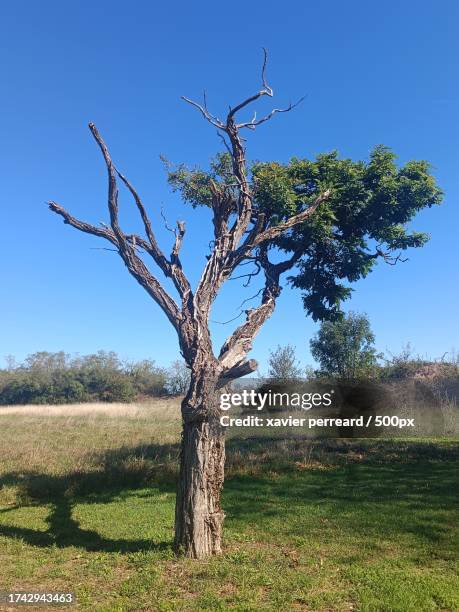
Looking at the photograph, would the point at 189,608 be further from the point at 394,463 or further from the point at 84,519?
the point at 394,463

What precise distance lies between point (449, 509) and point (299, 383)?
1331 centimetres

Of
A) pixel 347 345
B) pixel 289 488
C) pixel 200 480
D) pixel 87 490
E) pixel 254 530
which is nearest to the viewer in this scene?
pixel 200 480

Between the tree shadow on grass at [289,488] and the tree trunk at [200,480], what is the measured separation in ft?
2.30

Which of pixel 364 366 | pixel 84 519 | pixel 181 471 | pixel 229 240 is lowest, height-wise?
pixel 84 519

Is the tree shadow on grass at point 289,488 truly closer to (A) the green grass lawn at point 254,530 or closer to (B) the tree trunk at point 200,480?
(A) the green grass lawn at point 254,530

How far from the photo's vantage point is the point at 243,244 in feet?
27.5

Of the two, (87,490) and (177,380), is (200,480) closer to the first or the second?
(87,490)

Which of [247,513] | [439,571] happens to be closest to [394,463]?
[247,513]

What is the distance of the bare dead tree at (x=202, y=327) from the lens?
5793mm

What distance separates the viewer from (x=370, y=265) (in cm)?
1270

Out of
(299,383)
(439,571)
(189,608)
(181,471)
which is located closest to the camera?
(189,608)

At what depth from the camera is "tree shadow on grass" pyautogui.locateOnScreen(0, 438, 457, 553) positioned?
7129 millimetres

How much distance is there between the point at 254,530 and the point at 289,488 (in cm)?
307

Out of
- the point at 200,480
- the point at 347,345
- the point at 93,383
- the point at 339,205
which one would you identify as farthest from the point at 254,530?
the point at 93,383
